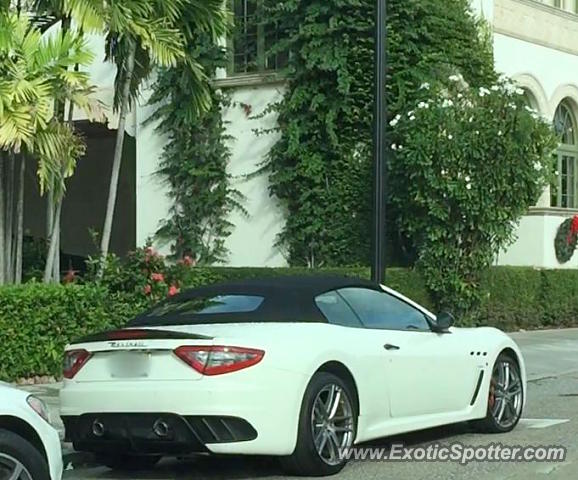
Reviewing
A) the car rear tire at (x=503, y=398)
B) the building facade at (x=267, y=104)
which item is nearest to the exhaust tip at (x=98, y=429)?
the car rear tire at (x=503, y=398)

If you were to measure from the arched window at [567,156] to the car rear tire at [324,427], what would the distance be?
2016 centimetres

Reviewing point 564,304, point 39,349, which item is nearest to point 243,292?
point 39,349

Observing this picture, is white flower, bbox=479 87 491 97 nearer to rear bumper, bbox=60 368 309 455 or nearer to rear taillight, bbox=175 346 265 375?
rear bumper, bbox=60 368 309 455

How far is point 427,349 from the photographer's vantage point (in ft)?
29.2

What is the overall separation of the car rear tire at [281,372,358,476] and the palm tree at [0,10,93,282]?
18.8ft

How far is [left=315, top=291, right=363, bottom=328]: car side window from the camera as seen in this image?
834cm

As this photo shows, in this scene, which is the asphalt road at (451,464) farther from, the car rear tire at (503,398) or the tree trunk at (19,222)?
the tree trunk at (19,222)

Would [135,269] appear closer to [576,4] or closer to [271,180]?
[271,180]

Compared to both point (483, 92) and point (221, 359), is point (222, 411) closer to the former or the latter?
point (221, 359)

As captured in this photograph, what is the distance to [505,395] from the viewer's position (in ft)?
32.7

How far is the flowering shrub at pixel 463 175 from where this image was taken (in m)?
19.1

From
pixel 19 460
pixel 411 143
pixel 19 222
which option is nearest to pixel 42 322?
pixel 19 222

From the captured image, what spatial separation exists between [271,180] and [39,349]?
9.06 m

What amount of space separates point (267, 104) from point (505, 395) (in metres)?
12.6
